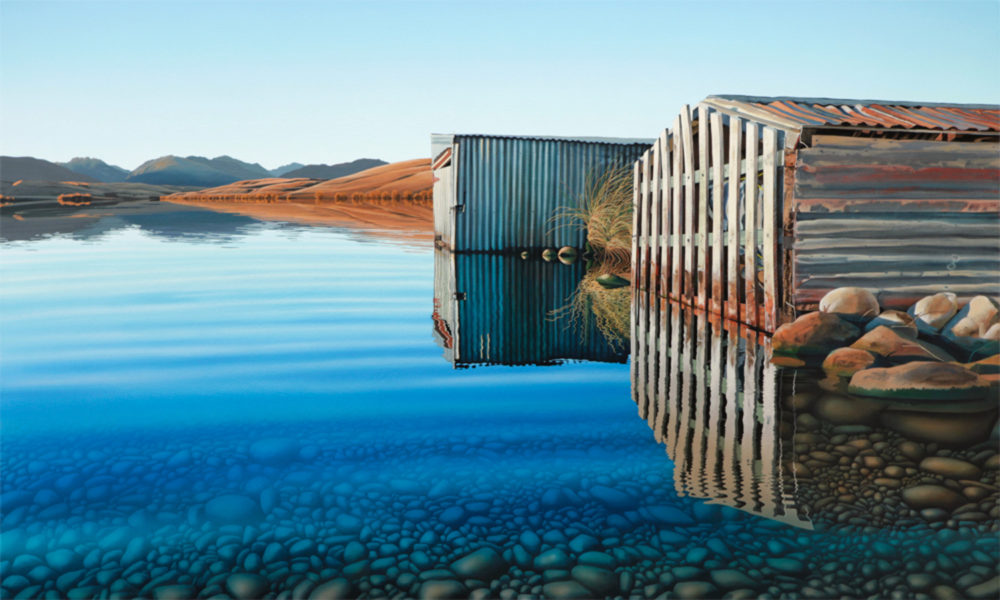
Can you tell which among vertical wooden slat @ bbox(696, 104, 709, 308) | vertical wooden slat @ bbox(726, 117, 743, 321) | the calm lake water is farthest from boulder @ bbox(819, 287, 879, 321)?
vertical wooden slat @ bbox(696, 104, 709, 308)

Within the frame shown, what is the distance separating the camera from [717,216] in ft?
23.8

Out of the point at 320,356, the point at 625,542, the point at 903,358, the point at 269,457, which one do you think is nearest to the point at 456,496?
the point at 625,542

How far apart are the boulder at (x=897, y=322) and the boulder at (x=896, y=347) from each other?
0.44ft

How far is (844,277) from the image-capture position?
607 centimetres

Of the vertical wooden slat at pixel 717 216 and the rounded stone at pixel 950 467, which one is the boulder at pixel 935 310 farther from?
the rounded stone at pixel 950 467

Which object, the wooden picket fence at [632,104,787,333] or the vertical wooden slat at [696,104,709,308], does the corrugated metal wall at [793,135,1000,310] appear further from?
the vertical wooden slat at [696,104,709,308]

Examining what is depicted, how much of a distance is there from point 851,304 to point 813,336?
814 mm

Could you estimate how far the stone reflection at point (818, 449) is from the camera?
2723 millimetres

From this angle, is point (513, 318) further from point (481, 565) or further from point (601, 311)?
point (481, 565)

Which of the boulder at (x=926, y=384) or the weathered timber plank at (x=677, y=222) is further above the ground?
the weathered timber plank at (x=677, y=222)

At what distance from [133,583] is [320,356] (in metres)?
3.40

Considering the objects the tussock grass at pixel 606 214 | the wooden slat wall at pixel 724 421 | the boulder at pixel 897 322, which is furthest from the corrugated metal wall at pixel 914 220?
the tussock grass at pixel 606 214

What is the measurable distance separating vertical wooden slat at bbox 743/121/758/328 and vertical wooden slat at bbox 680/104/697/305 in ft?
4.93

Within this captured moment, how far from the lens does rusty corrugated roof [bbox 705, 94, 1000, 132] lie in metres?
6.17
